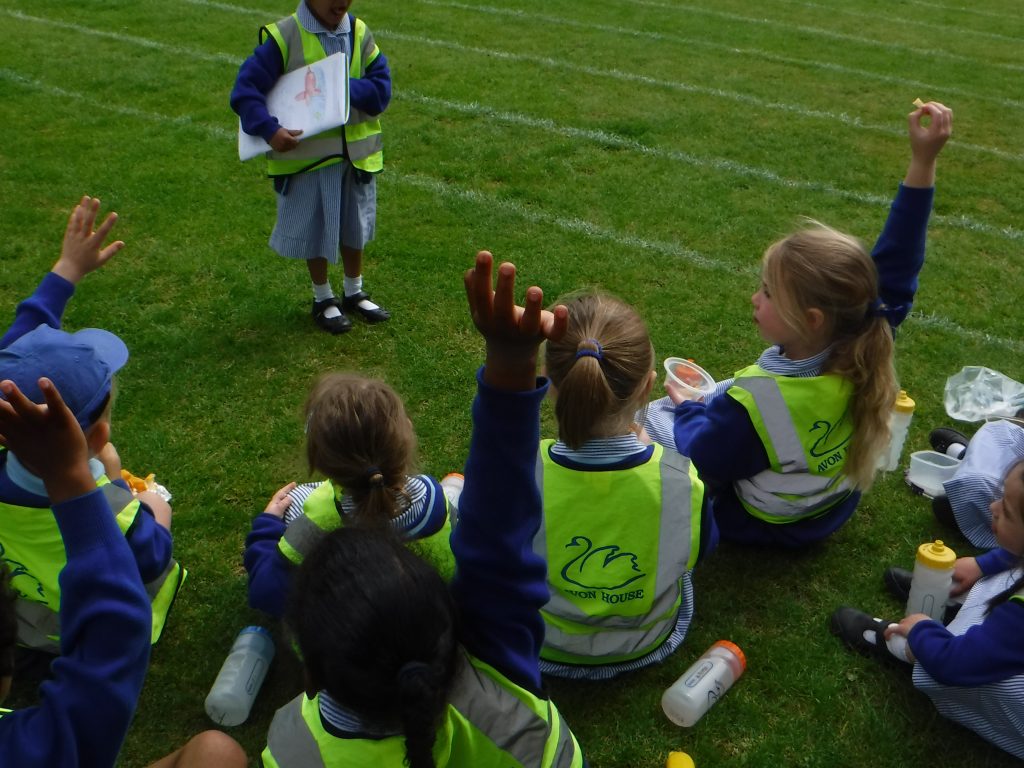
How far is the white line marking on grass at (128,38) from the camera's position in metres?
8.45

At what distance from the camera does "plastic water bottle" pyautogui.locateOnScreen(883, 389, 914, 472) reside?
375 cm

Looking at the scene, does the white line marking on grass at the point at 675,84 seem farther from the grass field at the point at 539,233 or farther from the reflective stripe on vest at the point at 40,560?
the reflective stripe on vest at the point at 40,560

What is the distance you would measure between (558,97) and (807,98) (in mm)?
2318

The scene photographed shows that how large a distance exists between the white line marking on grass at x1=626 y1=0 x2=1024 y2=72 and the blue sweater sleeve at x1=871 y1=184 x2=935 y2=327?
8008mm

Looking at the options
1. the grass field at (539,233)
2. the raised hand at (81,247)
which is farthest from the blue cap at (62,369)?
the grass field at (539,233)

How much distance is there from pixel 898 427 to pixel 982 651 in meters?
1.46

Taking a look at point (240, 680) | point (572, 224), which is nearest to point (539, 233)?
point (572, 224)

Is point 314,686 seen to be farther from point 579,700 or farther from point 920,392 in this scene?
point 920,392

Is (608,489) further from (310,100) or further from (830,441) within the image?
(310,100)

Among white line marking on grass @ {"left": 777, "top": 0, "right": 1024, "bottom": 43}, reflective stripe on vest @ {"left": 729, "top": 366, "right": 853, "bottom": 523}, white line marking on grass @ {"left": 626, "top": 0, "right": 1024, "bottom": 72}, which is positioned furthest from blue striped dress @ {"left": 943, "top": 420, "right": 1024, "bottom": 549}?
white line marking on grass @ {"left": 777, "top": 0, "right": 1024, "bottom": 43}

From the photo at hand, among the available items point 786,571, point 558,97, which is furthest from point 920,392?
point 558,97

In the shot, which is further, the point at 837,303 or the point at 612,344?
the point at 837,303

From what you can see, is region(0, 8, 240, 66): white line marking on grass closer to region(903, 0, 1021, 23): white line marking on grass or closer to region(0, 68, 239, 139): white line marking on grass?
region(0, 68, 239, 139): white line marking on grass

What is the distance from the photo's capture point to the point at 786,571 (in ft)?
11.1
